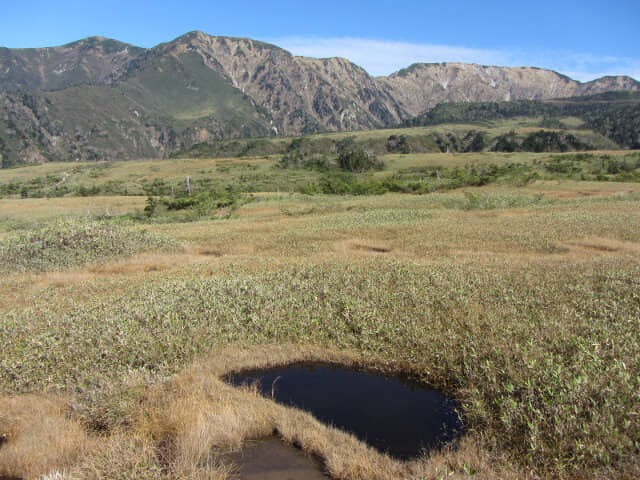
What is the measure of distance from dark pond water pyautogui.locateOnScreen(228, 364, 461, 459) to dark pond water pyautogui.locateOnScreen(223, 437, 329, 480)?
2.75ft

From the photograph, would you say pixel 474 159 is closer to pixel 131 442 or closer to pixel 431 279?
pixel 431 279

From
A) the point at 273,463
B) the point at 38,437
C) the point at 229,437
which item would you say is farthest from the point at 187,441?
the point at 38,437

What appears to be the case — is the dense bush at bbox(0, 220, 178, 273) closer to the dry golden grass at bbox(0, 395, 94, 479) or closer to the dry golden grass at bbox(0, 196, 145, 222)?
the dry golden grass at bbox(0, 395, 94, 479)

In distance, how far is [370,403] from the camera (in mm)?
6969

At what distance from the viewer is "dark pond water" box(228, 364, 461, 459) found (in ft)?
19.9

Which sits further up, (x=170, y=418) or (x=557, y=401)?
(x=557, y=401)

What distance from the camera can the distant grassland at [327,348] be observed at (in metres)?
5.23

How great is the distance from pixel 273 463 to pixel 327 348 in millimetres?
3196

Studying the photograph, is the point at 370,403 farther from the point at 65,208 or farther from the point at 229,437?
the point at 65,208

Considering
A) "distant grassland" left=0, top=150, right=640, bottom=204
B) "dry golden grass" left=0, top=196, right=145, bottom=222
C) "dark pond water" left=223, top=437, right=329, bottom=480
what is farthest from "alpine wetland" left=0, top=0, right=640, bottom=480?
"distant grassland" left=0, top=150, right=640, bottom=204

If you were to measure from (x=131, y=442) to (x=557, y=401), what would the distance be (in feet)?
18.1

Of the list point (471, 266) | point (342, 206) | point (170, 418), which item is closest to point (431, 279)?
point (471, 266)

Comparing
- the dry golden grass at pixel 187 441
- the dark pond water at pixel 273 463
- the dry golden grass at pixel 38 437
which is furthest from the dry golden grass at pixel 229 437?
the dry golden grass at pixel 38 437

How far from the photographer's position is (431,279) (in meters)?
11.3
